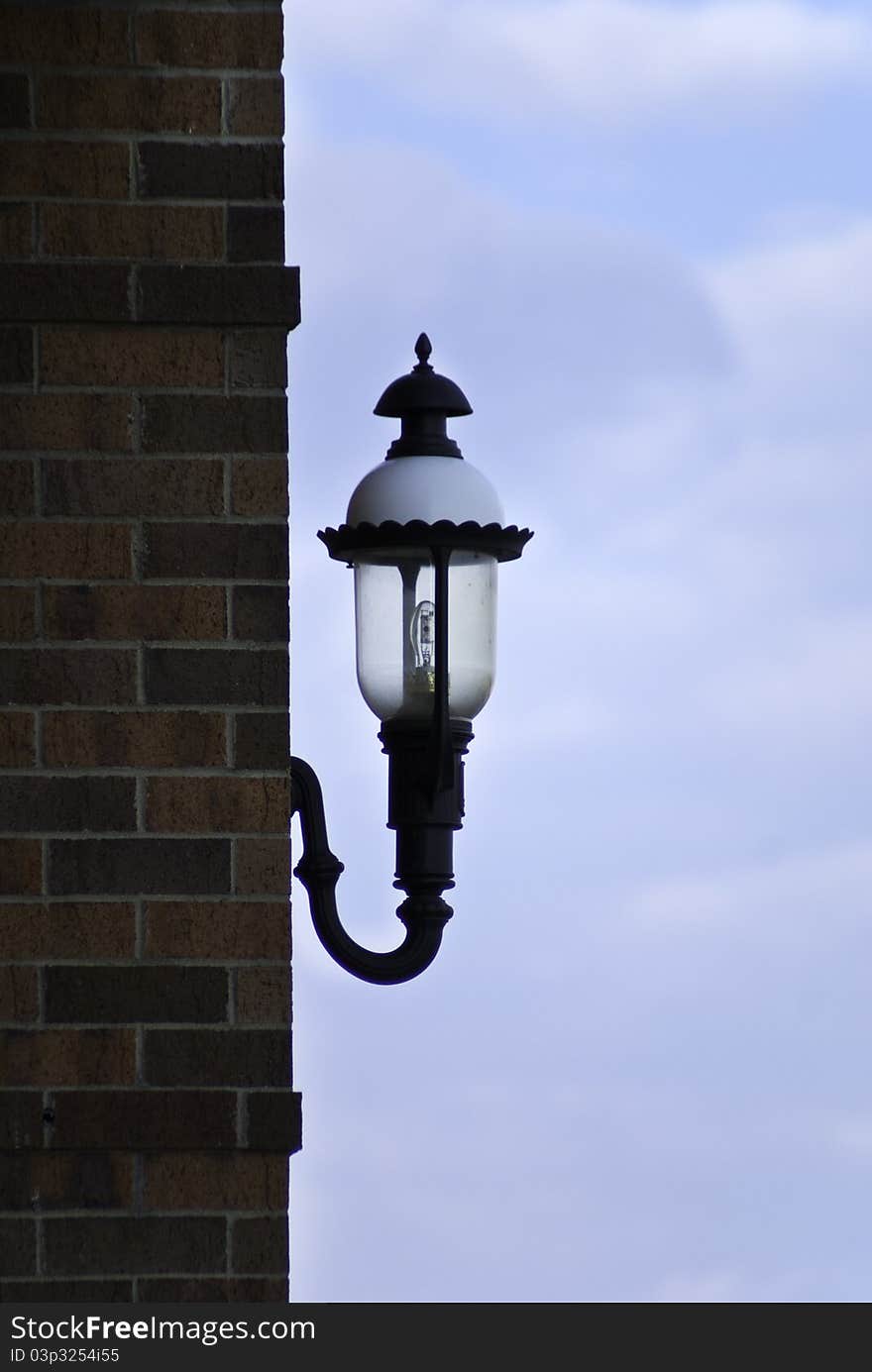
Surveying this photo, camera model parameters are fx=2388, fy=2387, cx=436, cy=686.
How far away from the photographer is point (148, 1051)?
12.9 feet

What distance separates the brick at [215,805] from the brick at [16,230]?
0.93 meters

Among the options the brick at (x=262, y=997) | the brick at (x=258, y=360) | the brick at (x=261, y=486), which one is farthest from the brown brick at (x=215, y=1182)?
the brick at (x=258, y=360)

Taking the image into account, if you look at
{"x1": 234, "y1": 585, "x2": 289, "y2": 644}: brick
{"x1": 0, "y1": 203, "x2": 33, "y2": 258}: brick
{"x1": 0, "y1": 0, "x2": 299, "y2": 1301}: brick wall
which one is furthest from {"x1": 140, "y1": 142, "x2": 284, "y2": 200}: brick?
{"x1": 234, "y1": 585, "x2": 289, "y2": 644}: brick

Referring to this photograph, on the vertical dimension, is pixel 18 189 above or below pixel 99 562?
above

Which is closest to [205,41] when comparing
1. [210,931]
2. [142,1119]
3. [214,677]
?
[214,677]

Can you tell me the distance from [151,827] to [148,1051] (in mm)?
369

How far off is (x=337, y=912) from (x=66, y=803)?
2.41 ft

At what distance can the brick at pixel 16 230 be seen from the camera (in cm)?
405

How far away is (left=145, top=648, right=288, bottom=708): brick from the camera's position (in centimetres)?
399

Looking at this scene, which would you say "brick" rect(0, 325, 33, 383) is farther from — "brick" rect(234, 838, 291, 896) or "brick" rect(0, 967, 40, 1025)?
"brick" rect(0, 967, 40, 1025)

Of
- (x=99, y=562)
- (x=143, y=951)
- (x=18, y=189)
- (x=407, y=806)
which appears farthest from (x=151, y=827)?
(x=18, y=189)

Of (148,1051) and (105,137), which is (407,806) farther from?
(105,137)

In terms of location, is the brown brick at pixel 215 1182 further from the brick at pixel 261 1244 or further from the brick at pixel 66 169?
the brick at pixel 66 169

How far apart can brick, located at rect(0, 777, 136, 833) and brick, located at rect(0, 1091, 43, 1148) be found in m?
0.43
